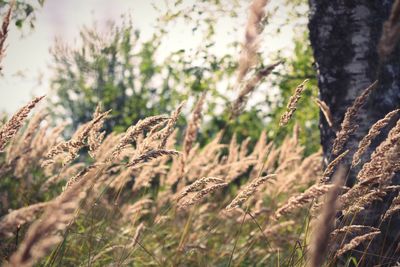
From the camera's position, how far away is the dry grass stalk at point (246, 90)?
2.32 m

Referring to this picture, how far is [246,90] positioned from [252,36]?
39 cm

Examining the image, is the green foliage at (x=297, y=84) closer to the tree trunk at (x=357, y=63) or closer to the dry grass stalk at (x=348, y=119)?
the tree trunk at (x=357, y=63)

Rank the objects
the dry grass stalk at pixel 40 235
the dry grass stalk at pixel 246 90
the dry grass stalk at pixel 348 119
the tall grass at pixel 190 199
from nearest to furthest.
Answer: the dry grass stalk at pixel 40 235 → the tall grass at pixel 190 199 → the dry grass stalk at pixel 348 119 → the dry grass stalk at pixel 246 90

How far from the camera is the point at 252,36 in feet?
7.34

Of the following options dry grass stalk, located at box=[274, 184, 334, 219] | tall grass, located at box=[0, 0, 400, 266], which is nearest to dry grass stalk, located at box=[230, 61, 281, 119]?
tall grass, located at box=[0, 0, 400, 266]

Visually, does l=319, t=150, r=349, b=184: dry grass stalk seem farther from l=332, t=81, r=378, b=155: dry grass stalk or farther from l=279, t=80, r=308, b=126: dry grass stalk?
l=279, t=80, r=308, b=126: dry grass stalk

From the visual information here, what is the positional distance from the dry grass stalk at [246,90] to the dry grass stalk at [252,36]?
3.0 inches

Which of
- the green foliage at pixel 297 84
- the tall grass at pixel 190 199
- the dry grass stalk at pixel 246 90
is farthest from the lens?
the green foliage at pixel 297 84

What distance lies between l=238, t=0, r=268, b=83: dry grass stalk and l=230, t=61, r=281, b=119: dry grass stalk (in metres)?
0.08

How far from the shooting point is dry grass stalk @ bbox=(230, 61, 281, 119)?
2.32 metres

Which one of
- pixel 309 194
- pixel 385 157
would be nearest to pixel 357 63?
pixel 385 157

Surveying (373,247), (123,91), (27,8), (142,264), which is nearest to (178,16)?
(27,8)

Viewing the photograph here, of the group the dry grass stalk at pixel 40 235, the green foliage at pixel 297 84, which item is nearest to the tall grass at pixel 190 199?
the dry grass stalk at pixel 40 235

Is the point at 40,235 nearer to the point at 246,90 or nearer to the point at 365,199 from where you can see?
the point at 365,199
